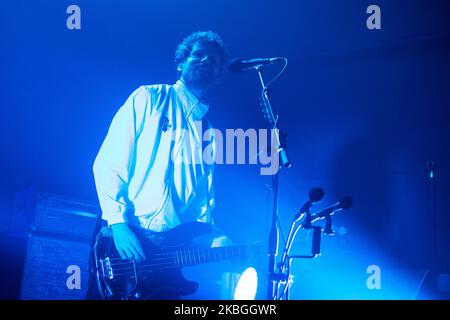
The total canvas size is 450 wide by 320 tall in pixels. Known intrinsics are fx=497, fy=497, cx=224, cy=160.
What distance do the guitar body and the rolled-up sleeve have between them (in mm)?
96

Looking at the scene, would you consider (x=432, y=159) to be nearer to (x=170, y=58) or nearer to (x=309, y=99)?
(x=309, y=99)

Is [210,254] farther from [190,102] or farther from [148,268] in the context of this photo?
[190,102]

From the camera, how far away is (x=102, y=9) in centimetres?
282

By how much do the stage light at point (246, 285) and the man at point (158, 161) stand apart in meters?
0.33

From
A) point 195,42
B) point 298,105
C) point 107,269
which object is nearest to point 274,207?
point 107,269

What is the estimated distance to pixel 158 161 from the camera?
219 cm

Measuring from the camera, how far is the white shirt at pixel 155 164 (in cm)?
205

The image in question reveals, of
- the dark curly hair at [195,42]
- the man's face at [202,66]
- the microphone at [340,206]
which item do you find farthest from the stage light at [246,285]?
the dark curly hair at [195,42]

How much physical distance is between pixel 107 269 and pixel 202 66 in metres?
1.09

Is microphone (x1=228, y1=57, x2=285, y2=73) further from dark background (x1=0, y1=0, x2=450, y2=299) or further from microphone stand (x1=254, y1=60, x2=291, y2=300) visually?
dark background (x1=0, y1=0, x2=450, y2=299)

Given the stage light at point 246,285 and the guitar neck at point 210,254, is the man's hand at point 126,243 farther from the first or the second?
the stage light at point 246,285
